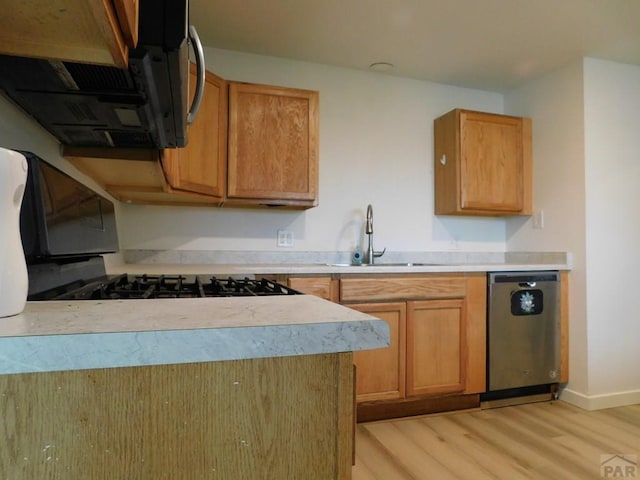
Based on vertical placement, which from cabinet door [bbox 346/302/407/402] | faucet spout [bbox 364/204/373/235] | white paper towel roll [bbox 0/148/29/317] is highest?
faucet spout [bbox 364/204/373/235]

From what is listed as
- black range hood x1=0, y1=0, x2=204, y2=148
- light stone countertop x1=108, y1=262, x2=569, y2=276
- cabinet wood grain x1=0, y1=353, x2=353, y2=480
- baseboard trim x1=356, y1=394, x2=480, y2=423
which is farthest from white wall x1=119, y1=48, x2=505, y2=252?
cabinet wood grain x1=0, y1=353, x2=353, y2=480

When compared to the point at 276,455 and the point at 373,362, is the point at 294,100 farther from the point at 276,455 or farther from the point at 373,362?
the point at 276,455

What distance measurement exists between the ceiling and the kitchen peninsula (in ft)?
6.97

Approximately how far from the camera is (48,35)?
27.0 inches

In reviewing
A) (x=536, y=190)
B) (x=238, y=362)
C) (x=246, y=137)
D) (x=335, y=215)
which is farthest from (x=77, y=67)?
(x=536, y=190)

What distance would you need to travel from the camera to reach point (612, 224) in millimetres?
2779

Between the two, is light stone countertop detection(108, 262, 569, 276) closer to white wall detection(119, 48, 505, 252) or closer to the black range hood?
white wall detection(119, 48, 505, 252)

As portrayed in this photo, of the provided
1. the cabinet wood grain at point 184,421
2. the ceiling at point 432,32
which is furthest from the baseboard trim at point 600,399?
the cabinet wood grain at point 184,421

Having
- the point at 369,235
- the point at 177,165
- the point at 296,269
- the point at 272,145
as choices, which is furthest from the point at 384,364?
the point at 177,165

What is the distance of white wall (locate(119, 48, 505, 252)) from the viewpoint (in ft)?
8.93

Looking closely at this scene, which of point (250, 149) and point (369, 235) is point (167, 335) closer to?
point (250, 149)

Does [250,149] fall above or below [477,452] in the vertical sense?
above

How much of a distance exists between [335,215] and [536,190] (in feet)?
4.98

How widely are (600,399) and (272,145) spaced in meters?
2.60
